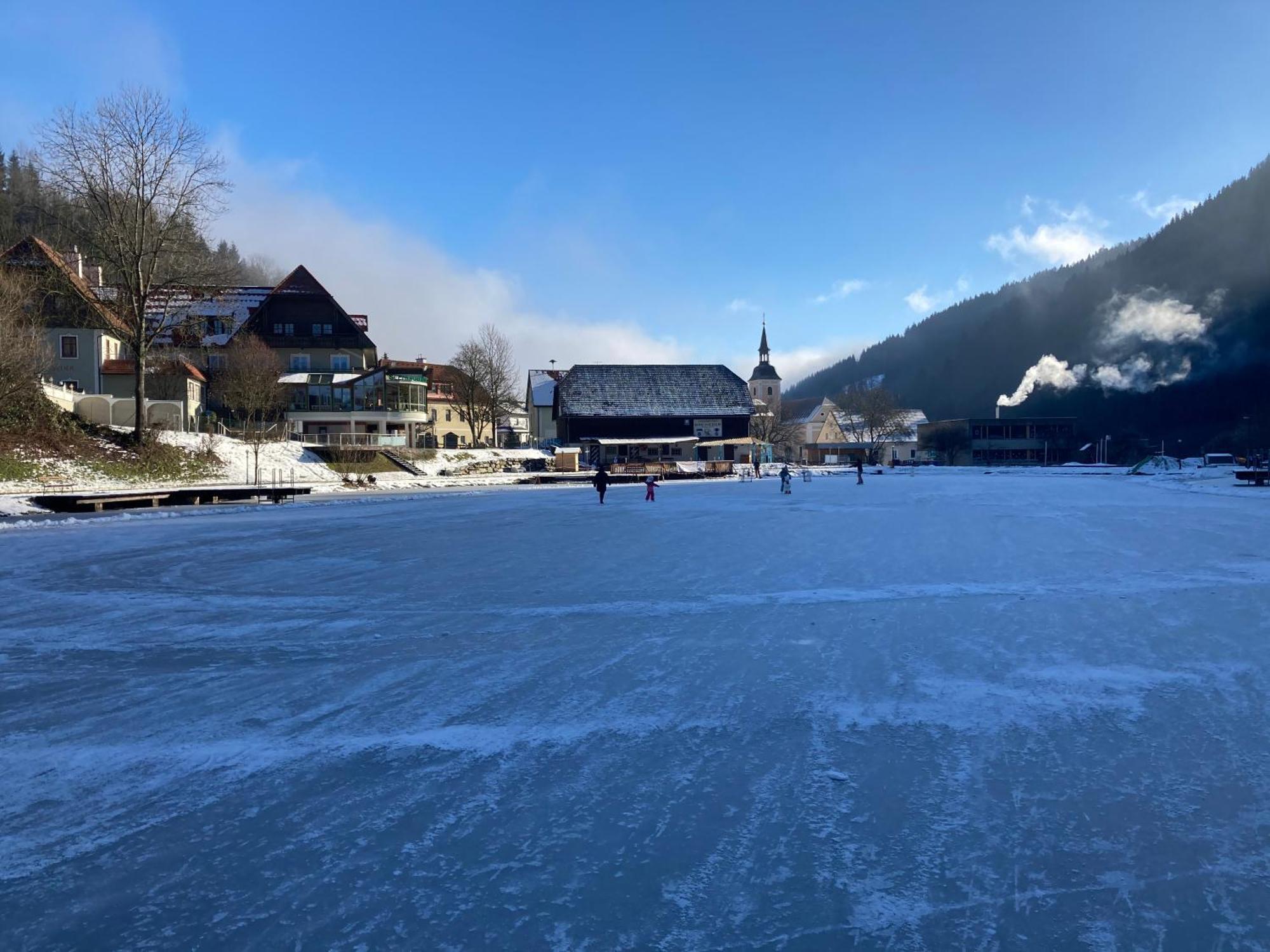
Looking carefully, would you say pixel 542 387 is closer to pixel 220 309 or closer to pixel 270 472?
pixel 220 309

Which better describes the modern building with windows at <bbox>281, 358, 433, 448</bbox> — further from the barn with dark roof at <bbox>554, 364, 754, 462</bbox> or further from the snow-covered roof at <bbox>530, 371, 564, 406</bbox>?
the snow-covered roof at <bbox>530, 371, 564, 406</bbox>

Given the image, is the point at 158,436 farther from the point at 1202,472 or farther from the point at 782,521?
the point at 1202,472

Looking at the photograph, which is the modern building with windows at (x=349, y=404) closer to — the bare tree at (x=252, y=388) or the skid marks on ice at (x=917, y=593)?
the bare tree at (x=252, y=388)

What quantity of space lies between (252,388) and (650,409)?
30.0 m

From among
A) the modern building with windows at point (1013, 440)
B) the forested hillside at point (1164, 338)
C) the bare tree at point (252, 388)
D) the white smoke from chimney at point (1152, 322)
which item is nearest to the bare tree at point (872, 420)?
the modern building with windows at point (1013, 440)

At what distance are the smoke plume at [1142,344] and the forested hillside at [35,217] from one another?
8038 cm

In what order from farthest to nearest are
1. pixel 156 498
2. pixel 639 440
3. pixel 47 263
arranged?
pixel 639 440 → pixel 47 263 → pixel 156 498

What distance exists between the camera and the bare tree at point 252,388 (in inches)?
1645

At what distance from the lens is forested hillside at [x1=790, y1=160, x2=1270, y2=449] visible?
76.1m

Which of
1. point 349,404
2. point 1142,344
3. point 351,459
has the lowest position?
point 351,459

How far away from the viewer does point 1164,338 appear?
79.3m

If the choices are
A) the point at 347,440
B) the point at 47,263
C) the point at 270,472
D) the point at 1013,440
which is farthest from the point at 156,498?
the point at 1013,440

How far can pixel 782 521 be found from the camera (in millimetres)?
19047

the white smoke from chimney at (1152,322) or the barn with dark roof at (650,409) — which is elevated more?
the white smoke from chimney at (1152,322)
